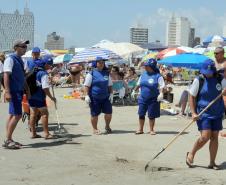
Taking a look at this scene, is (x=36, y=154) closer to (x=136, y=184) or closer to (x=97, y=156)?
(x=97, y=156)

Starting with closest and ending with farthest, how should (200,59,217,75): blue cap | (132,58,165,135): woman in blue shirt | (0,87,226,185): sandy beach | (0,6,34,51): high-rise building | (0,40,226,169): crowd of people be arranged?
(0,87,226,185): sandy beach
(200,59,217,75): blue cap
(0,40,226,169): crowd of people
(132,58,165,135): woman in blue shirt
(0,6,34,51): high-rise building

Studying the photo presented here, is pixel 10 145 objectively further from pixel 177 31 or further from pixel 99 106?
pixel 177 31

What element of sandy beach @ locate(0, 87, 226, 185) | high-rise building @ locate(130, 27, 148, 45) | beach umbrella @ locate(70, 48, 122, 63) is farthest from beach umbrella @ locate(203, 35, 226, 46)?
high-rise building @ locate(130, 27, 148, 45)

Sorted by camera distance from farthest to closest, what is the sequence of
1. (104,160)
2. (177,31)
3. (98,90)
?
(177,31) < (98,90) < (104,160)

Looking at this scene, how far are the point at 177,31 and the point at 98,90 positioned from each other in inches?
6678

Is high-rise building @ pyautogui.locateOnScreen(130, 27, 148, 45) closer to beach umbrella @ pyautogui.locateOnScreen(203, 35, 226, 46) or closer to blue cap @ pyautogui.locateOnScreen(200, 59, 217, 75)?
beach umbrella @ pyautogui.locateOnScreen(203, 35, 226, 46)

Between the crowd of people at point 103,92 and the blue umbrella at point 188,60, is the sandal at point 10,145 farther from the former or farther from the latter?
the blue umbrella at point 188,60

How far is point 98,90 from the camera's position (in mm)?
10094

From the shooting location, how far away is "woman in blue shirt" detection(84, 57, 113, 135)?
10.1 m

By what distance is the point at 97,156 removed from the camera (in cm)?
771

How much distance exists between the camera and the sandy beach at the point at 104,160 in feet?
20.4

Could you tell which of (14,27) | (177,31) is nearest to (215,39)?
(14,27)

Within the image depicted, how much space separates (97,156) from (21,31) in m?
96.9

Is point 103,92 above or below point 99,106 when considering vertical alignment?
above
